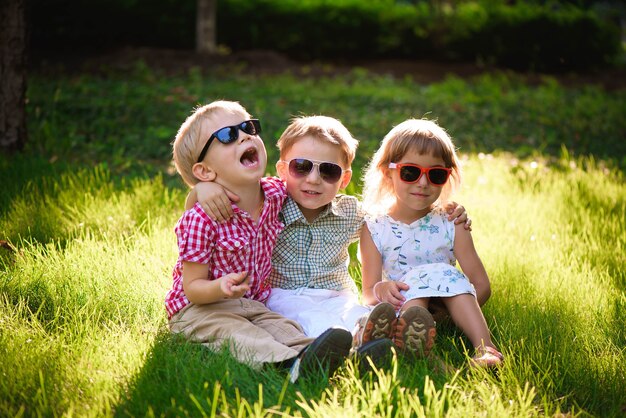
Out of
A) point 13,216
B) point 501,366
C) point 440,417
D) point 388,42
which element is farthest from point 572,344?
point 388,42

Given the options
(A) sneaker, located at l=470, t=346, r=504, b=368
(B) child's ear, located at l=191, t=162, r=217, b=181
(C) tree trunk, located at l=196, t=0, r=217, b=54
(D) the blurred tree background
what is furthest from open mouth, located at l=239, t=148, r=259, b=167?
(D) the blurred tree background

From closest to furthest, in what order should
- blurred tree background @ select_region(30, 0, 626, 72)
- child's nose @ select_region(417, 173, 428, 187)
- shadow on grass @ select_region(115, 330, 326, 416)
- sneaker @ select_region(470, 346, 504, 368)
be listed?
shadow on grass @ select_region(115, 330, 326, 416) < sneaker @ select_region(470, 346, 504, 368) < child's nose @ select_region(417, 173, 428, 187) < blurred tree background @ select_region(30, 0, 626, 72)

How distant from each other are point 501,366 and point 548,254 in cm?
158

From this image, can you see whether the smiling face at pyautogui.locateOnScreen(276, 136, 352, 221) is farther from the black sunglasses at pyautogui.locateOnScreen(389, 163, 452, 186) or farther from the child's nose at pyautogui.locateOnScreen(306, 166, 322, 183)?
the black sunglasses at pyautogui.locateOnScreen(389, 163, 452, 186)

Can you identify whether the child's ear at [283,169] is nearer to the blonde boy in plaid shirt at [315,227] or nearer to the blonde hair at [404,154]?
the blonde boy in plaid shirt at [315,227]

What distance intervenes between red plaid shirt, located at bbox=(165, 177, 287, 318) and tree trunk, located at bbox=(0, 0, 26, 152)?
10.8 ft

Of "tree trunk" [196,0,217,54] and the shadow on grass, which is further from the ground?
"tree trunk" [196,0,217,54]

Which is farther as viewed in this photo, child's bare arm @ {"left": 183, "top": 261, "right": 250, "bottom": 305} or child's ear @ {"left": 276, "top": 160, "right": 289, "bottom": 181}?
child's ear @ {"left": 276, "top": 160, "right": 289, "bottom": 181}

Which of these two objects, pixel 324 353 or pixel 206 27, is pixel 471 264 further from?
pixel 206 27

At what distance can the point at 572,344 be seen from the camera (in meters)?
2.80

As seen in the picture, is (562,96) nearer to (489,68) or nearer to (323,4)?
(489,68)

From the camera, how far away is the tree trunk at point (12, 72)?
17.5 ft

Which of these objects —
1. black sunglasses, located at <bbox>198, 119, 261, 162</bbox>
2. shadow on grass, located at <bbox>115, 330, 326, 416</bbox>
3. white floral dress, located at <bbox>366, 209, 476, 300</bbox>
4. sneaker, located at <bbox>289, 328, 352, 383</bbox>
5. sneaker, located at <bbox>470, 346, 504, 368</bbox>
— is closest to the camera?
shadow on grass, located at <bbox>115, 330, 326, 416</bbox>

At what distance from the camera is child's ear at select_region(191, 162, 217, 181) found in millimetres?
2900
